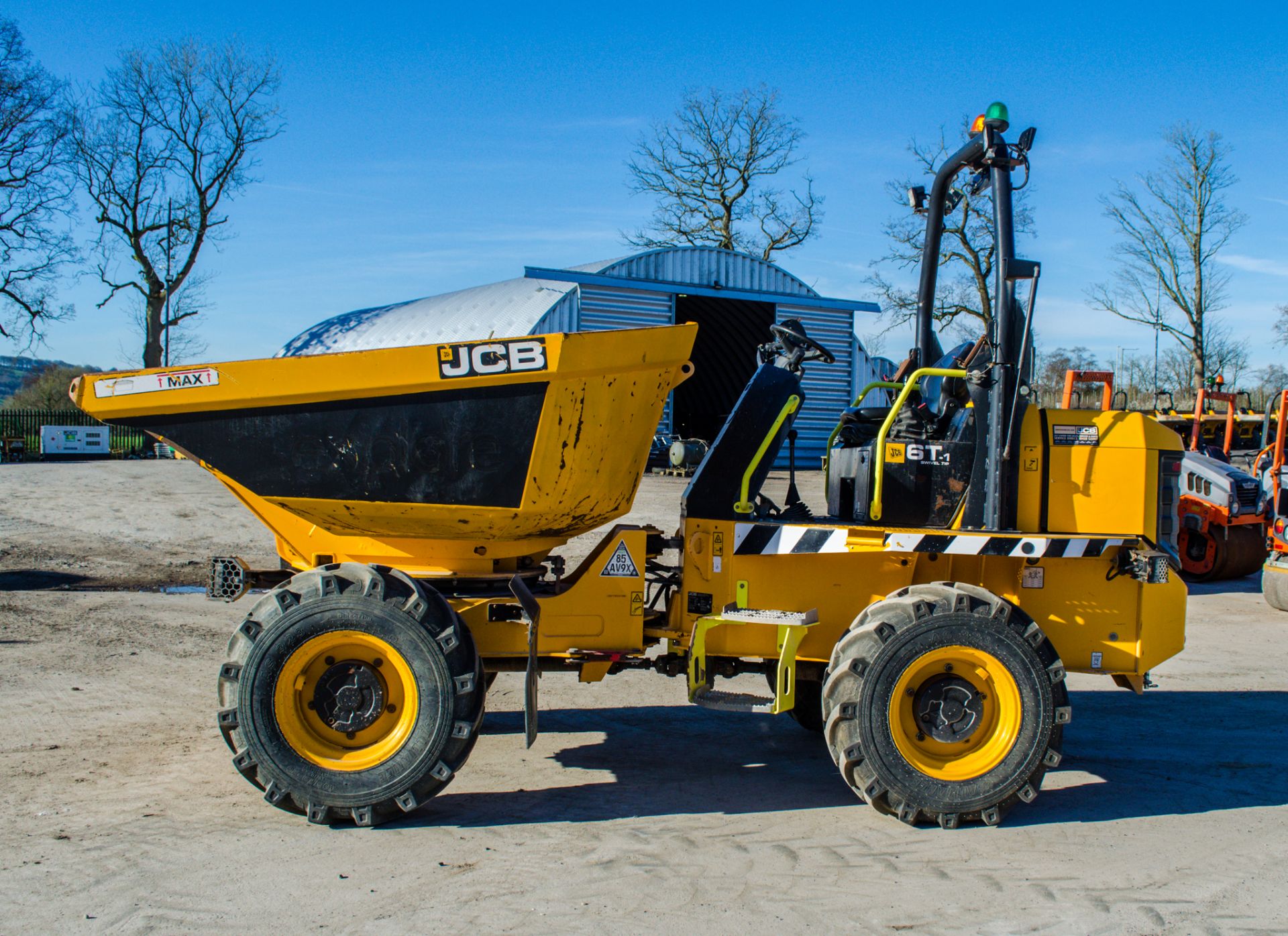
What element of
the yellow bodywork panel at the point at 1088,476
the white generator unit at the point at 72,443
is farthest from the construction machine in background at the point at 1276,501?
the white generator unit at the point at 72,443

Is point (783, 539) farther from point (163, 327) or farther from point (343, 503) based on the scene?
point (163, 327)

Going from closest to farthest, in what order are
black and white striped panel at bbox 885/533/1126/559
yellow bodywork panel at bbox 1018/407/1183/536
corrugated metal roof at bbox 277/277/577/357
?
black and white striped panel at bbox 885/533/1126/559 < yellow bodywork panel at bbox 1018/407/1183/536 < corrugated metal roof at bbox 277/277/577/357

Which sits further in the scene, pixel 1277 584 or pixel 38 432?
pixel 38 432

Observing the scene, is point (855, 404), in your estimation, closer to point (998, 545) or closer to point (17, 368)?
point (998, 545)

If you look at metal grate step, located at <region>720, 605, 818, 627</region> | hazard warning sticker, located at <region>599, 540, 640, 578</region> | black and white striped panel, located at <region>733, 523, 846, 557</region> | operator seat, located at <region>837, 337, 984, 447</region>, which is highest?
operator seat, located at <region>837, 337, 984, 447</region>

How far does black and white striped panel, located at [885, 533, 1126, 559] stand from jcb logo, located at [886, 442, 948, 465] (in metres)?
0.43

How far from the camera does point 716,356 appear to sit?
27.8 m

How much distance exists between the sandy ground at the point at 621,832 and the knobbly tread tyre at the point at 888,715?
0.50 feet

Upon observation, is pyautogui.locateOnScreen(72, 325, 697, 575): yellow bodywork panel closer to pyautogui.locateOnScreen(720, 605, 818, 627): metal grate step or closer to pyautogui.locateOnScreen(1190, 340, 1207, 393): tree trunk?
pyautogui.locateOnScreen(720, 605, 818, 627): metal grate step

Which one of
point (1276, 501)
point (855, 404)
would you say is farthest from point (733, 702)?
point (1276, 501)

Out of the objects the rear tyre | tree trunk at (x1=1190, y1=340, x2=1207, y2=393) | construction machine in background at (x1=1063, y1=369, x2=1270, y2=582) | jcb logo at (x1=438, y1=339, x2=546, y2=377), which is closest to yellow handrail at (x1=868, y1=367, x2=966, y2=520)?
jcb logo at (x1=438, y1=339, x2=546, y2=377)

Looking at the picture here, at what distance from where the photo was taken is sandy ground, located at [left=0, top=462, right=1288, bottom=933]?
3.69 m

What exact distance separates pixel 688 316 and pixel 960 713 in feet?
73.1

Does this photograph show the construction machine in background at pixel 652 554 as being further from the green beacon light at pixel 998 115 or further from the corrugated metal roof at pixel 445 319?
the corrugated metal roof at pixel 445 319
